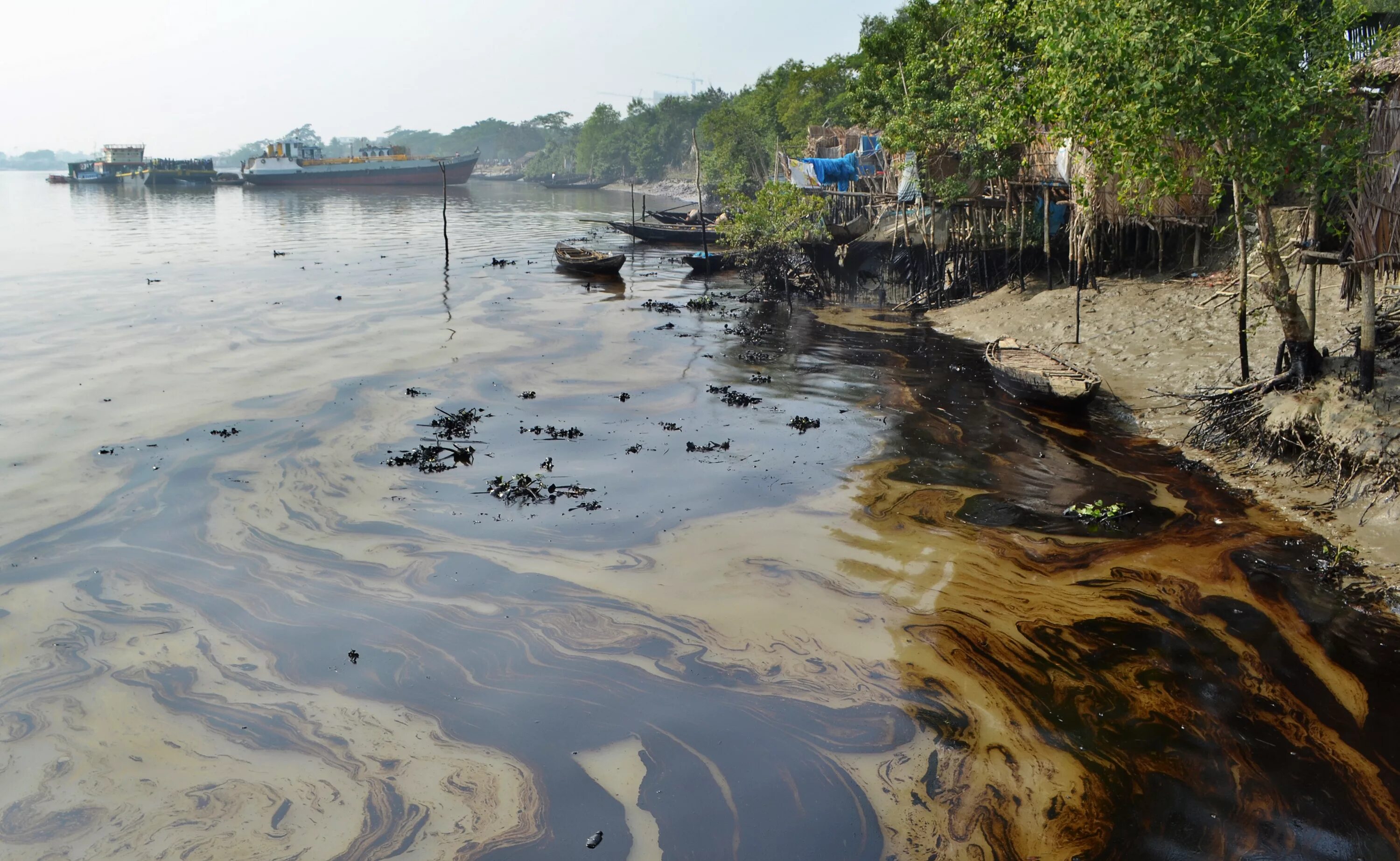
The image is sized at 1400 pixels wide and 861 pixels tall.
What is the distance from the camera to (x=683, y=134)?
10000 cm

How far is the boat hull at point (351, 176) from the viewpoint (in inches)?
3332

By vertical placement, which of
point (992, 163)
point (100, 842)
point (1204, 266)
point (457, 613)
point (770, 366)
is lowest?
point (100, 842)

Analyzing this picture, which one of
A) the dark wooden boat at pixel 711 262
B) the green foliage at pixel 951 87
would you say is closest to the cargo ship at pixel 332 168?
the dark wooden boat at pixel 711 262

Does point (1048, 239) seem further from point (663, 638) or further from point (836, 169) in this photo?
point (663, 638)

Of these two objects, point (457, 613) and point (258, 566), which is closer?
point (457, 613)

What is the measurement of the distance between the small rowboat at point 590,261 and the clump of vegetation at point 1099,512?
21851 mm

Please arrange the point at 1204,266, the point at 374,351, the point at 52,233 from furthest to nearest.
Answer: the point at 52,233 < the point at 374,351 < the point at 1204,266

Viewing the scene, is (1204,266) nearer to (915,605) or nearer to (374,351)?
(915,605)

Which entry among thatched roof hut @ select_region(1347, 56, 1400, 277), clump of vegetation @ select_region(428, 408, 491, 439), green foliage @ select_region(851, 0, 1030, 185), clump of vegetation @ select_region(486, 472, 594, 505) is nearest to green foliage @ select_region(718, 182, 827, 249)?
green foliage @ select_region(851, 0, 1030, 185)

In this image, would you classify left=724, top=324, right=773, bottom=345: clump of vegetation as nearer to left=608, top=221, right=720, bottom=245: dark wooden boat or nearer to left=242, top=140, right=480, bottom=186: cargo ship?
left=608, top=221, right=720, bottom=245: dark wooden boat

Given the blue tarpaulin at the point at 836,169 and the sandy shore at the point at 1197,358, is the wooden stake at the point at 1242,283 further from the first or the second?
the blue tarpaulin at the point at 836,169

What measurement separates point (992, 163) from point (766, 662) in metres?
15.8

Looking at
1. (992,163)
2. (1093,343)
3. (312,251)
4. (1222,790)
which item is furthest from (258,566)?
(312,251)

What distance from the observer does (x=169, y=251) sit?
37500mm
